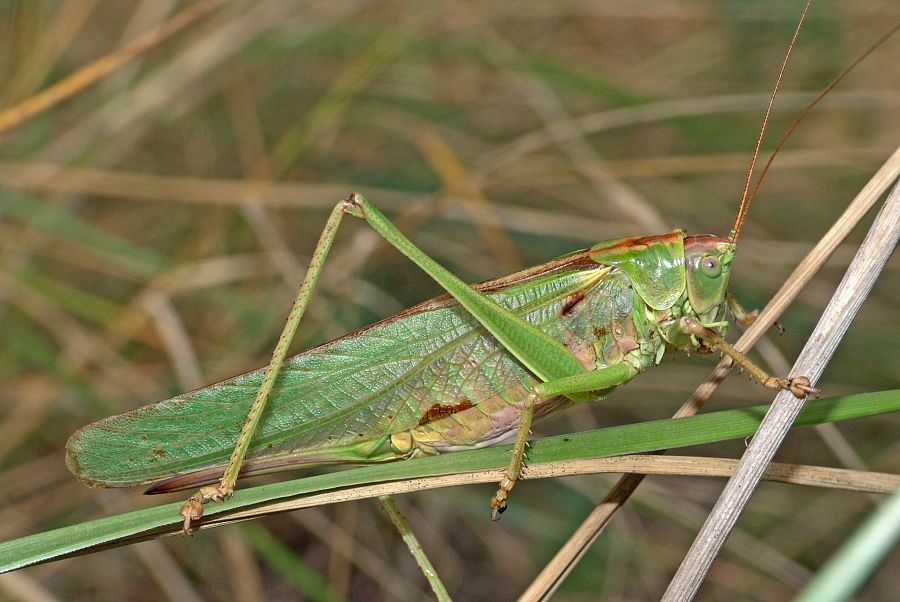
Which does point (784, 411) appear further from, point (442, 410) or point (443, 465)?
point (442, 410)

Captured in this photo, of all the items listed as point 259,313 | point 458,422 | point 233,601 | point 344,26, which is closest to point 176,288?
point 259,313

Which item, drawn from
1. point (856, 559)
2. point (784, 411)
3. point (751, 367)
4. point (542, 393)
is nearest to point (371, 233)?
point (542, 393)

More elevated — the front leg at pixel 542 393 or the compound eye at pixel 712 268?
the compound eye at pixel 712 268

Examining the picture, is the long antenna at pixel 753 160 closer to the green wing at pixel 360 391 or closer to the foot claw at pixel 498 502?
the green wing at pixel 360 391

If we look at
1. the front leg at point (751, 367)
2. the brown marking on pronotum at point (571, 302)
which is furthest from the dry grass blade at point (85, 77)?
the front leg at point (751, 367)

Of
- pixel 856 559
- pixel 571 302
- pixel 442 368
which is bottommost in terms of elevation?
pixel 856 559

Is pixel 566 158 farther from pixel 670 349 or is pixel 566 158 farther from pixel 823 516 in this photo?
pixel 823 516

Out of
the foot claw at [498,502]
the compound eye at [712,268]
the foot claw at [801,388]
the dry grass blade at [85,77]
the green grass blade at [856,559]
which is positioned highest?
the dry grass blade at [85,77]
